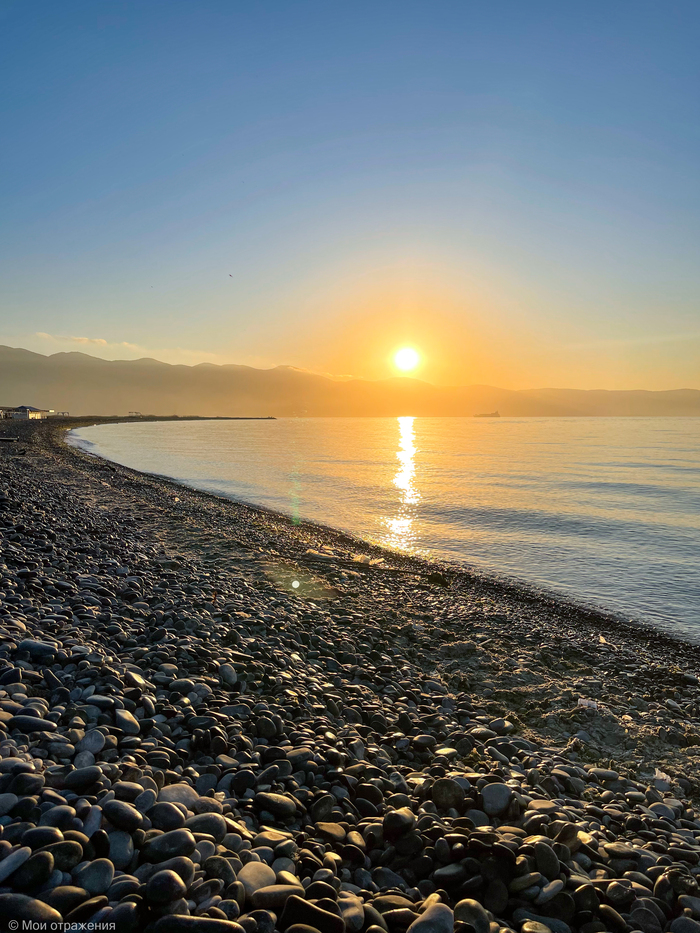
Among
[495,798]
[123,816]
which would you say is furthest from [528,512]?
[123,816]

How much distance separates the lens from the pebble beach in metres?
3.20

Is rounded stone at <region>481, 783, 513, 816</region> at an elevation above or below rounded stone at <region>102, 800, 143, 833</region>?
below

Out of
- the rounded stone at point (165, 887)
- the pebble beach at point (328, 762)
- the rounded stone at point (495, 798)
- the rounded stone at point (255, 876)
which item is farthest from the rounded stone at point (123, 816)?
the rounded stone at point (495, 798)

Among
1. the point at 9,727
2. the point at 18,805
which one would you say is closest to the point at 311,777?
the point at 18,805

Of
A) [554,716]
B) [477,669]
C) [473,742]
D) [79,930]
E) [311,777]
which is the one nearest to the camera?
[79,930]

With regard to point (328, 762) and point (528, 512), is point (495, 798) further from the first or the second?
point (528, 512)

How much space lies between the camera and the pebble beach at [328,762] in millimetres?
3197

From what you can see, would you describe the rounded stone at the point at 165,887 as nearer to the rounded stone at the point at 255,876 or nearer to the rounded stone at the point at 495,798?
the rounded stone at the point at 255,876

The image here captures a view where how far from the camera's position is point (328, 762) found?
5.06 m

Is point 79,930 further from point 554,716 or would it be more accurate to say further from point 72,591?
point 72,591

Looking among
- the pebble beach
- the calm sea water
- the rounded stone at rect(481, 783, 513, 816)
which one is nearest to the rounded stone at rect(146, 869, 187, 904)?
the pebble beach

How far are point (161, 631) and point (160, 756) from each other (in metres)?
3.22

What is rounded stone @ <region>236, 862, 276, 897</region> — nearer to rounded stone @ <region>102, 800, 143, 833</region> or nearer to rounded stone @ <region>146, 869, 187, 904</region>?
rounded stone @ <region>146, 869, 187, 904</region>

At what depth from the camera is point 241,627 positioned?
8586 mm
